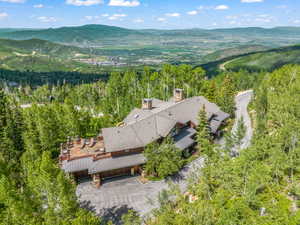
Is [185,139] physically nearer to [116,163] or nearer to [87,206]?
[116,163]

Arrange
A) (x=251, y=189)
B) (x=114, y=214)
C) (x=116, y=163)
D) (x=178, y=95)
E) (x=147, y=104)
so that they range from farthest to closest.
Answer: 1. (x=178, y=95)
2. (x=147, y=104)
3. (x=116, y=163)
4. (x=114, y=214)
5. (x=251, y=189)

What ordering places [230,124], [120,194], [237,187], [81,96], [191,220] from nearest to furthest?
[191,220]
[237,187]
[120,194]
[230,124]
[81,96]

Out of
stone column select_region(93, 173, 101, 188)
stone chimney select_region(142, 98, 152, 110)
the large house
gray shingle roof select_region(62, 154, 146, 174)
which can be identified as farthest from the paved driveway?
stone chimney select_region(142, 98, 152, 110)

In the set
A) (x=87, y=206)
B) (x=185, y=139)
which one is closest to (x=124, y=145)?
(x=87, y=206)

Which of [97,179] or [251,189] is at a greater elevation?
[251,189]

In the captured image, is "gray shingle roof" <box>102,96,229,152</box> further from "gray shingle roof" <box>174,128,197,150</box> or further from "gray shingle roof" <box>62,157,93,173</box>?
"gray shingle roof" <box>62,157,93,173</box>

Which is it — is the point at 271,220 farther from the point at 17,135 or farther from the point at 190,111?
the point at 17,135

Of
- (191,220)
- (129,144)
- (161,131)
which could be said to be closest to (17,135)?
(129,144)
